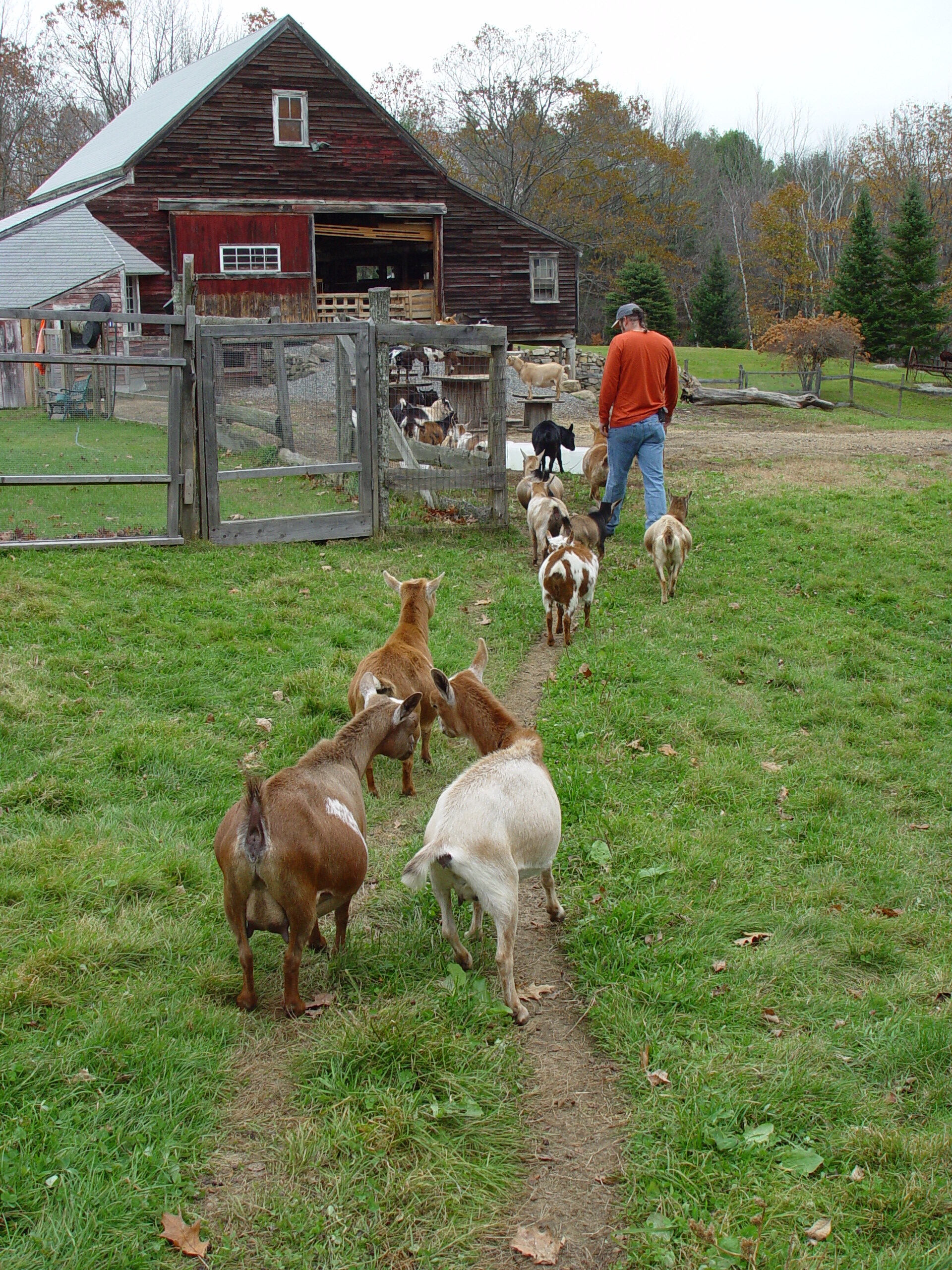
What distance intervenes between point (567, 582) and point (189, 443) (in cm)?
468

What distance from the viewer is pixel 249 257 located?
27359mm

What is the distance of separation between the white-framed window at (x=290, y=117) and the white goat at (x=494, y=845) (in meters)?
27.3

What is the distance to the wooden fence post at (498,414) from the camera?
39.0 feet

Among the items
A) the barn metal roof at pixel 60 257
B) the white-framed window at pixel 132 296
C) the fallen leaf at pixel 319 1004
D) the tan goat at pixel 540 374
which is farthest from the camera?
the tan goat at pixel 540 374

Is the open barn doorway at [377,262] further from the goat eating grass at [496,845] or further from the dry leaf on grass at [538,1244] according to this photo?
the dry leaf on grass at [538,1244]

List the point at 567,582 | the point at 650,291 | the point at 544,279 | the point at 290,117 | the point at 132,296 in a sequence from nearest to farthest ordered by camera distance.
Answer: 1. the point at 567,582
2. the point at 132,296
3. the point at 290,117
4. the point at 544,279
5. the point at 650,291

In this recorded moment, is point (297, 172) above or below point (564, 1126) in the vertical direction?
above

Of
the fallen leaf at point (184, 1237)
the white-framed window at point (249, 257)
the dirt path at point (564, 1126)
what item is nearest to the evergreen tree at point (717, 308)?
the white-framed window at point (249, 257)

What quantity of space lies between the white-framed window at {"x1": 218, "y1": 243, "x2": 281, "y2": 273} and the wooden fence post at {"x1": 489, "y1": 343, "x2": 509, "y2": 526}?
17.7 m

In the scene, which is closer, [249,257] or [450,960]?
[450,960]

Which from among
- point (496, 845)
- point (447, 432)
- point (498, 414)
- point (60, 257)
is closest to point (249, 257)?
point (60, 257)

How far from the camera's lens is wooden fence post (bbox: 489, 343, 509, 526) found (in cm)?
1189

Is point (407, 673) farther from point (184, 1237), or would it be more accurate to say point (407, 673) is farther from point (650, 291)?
point (650, 291)

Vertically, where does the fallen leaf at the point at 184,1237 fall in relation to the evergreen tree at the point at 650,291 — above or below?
below
